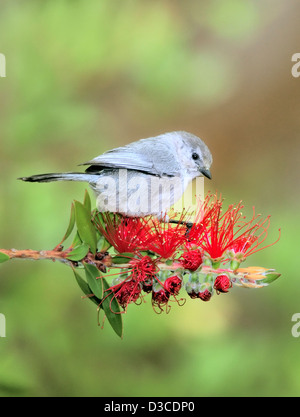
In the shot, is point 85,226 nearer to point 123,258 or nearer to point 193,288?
point 123,258

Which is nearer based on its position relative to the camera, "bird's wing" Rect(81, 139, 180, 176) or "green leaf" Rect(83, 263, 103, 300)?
"green leaf" Rect(83, 263, 103, 300)

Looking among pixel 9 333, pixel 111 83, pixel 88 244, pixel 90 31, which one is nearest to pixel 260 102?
pixel 111 83

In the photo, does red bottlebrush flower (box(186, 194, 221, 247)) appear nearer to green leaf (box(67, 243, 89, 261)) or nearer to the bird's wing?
green leaf (box(67, 243, 89, 261))

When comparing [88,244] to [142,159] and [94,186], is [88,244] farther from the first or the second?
[142,159]

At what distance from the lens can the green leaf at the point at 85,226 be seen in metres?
1.40

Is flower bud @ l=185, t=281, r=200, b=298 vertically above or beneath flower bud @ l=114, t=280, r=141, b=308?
above

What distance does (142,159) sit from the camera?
193 cm

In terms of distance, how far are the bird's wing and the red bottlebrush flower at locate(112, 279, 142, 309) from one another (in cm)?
45

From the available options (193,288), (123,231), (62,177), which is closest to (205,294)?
(193,288)

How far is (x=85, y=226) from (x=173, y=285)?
25 cm

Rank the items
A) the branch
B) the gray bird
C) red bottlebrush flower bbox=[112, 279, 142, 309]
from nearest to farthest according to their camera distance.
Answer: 1. the branch
2. red bottlebrush flower bbox=[112, 279, 142, 309]
3. the gray bird

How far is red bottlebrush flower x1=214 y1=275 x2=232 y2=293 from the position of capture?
1363 mm

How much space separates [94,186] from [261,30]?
5.19 ft

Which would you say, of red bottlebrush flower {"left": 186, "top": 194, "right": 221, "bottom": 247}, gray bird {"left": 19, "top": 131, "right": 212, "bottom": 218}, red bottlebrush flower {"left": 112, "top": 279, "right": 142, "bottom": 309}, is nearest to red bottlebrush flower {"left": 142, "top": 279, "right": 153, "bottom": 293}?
red bottlebrush flower {"left": 112, "top": 279, "right": 142, "bottom": 309}
